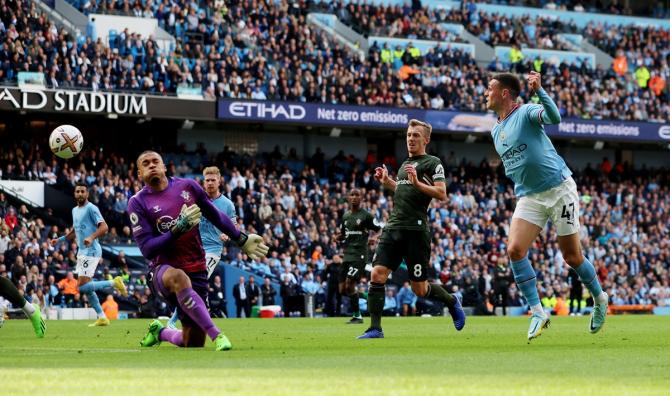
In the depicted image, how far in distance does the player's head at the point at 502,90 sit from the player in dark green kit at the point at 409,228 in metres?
1.46

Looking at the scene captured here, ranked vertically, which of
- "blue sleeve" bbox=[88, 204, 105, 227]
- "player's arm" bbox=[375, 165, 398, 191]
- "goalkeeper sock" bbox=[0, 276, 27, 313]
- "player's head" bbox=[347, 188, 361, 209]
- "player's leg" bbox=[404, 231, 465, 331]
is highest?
"player's arm" bbox=[375, 165, 398, 191]

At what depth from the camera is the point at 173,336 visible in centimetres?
1170

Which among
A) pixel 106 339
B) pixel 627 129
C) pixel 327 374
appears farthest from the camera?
pixel 627 129

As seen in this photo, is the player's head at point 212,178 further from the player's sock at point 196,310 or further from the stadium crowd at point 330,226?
the stadium crowd at point 330,226

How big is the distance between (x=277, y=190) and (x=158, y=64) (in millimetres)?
5984

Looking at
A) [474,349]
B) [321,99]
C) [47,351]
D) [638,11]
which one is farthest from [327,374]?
[638,11]

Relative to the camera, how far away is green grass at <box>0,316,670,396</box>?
6.98 m

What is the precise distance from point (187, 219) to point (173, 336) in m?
1.76

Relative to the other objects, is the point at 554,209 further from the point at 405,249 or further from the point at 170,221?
the point at 170,221

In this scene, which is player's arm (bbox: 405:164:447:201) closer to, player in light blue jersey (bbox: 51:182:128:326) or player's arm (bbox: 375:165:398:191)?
player's arm (bbox: 375:165:398:191)

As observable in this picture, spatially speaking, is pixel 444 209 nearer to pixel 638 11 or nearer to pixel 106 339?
pixel 638 11

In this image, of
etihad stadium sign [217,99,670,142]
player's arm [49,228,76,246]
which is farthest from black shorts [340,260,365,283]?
etihad stadium sign [217,99,670,142]

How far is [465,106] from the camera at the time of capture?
1869 inches

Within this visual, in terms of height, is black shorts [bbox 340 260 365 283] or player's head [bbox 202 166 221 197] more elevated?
player's head [bbox 202 166 221 197]
